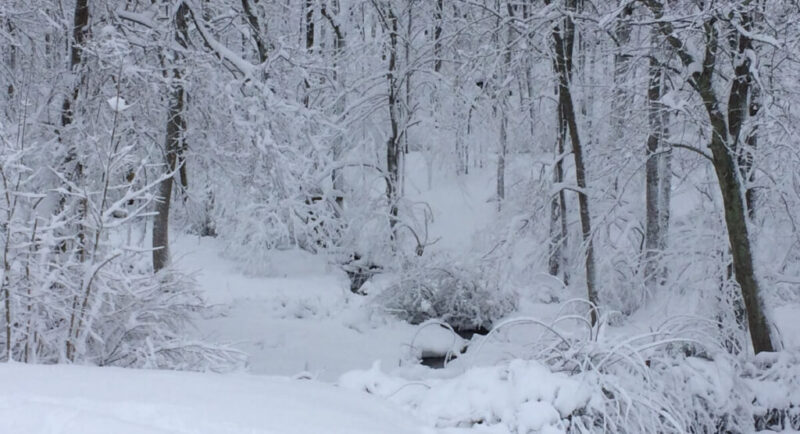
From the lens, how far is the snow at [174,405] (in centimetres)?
280

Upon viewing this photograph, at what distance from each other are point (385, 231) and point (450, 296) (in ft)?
10.4

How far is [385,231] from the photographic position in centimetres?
1465

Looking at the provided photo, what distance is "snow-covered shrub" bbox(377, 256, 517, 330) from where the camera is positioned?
38.6 feet

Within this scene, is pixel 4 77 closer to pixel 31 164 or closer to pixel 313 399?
pixel 31 164

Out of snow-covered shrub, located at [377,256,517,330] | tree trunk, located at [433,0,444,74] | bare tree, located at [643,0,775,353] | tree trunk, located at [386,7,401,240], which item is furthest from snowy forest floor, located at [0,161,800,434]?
tree trunk, located at [433,0,444,74]

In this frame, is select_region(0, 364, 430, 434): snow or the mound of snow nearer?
select_region(0, 364, 430, 434): snow

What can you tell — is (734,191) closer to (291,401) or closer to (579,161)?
(579,161)

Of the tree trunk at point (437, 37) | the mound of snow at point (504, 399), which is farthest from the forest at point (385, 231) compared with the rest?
the tree trunk at point (437, 37)

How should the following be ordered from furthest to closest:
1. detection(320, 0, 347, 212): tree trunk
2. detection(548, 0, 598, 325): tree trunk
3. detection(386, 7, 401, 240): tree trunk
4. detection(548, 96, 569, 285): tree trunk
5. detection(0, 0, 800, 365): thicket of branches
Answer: detection(320, 0, 347, 212): tree trunk
detection(386, 7, 401, 240): tree trunk
detection(548, 96, 569, 285): tree trunk
detection(548, 0, 598, 325): tree trunk
detection(0, 0, 800, 365): thicket of branches

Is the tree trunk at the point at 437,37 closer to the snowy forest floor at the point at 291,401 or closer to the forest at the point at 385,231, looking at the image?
the forest at the point at 385,231

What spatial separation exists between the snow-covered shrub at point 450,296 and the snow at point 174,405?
7.87m

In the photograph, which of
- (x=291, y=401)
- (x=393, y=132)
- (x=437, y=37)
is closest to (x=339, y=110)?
(x=393, y=132)

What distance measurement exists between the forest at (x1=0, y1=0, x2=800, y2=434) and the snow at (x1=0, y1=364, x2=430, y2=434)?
0.07 ft

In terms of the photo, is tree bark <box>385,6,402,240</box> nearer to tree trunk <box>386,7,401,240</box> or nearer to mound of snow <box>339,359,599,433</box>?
tree trunk <box>386,7,401,240</box>
